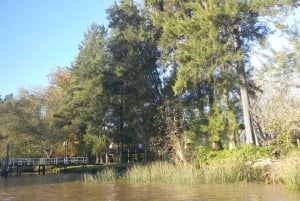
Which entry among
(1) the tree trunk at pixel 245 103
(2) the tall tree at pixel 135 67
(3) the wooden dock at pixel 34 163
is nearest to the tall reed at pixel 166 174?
(1) the tree trunk at pixel 245 103

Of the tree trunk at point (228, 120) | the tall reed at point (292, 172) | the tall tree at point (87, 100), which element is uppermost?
the tall tree at point (87, 100)

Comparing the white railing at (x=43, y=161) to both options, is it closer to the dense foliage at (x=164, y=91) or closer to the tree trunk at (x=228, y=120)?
the dense foliage at (x=164, y=91)

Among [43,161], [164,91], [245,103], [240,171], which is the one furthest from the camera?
[43,161]

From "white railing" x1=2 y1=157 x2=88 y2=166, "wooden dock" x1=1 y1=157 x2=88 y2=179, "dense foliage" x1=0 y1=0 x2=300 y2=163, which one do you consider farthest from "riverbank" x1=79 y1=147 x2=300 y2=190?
"white railing" x1=2 y1=157 x2=88 y2=166

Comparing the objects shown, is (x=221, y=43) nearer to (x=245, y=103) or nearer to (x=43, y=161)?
(x=245, y=103)

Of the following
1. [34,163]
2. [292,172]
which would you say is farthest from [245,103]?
[34,163]

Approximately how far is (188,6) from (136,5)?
1323cm

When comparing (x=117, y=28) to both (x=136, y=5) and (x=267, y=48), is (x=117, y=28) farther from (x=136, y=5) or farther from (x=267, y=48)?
(x=267, y=48)

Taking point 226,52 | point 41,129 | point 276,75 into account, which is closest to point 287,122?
point 276,75

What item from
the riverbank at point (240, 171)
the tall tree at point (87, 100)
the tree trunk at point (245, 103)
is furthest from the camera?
the tall tree at point (87, 100)

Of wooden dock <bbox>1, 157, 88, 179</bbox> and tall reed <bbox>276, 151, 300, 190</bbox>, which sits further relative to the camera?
wooden dock <bbox>1, 157, 88, 179</bbox>

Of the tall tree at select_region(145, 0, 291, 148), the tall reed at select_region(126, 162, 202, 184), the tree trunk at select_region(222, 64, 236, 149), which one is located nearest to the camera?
the tall reed at select_region(126, 162, 202, 184)

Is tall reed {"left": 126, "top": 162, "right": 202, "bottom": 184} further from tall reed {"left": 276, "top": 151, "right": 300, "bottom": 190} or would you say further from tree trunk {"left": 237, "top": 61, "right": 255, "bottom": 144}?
tree trunk {"left": 237, "top": 61, "right": 255, "bottom": 144}

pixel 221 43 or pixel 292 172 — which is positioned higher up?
pixel 221 43
